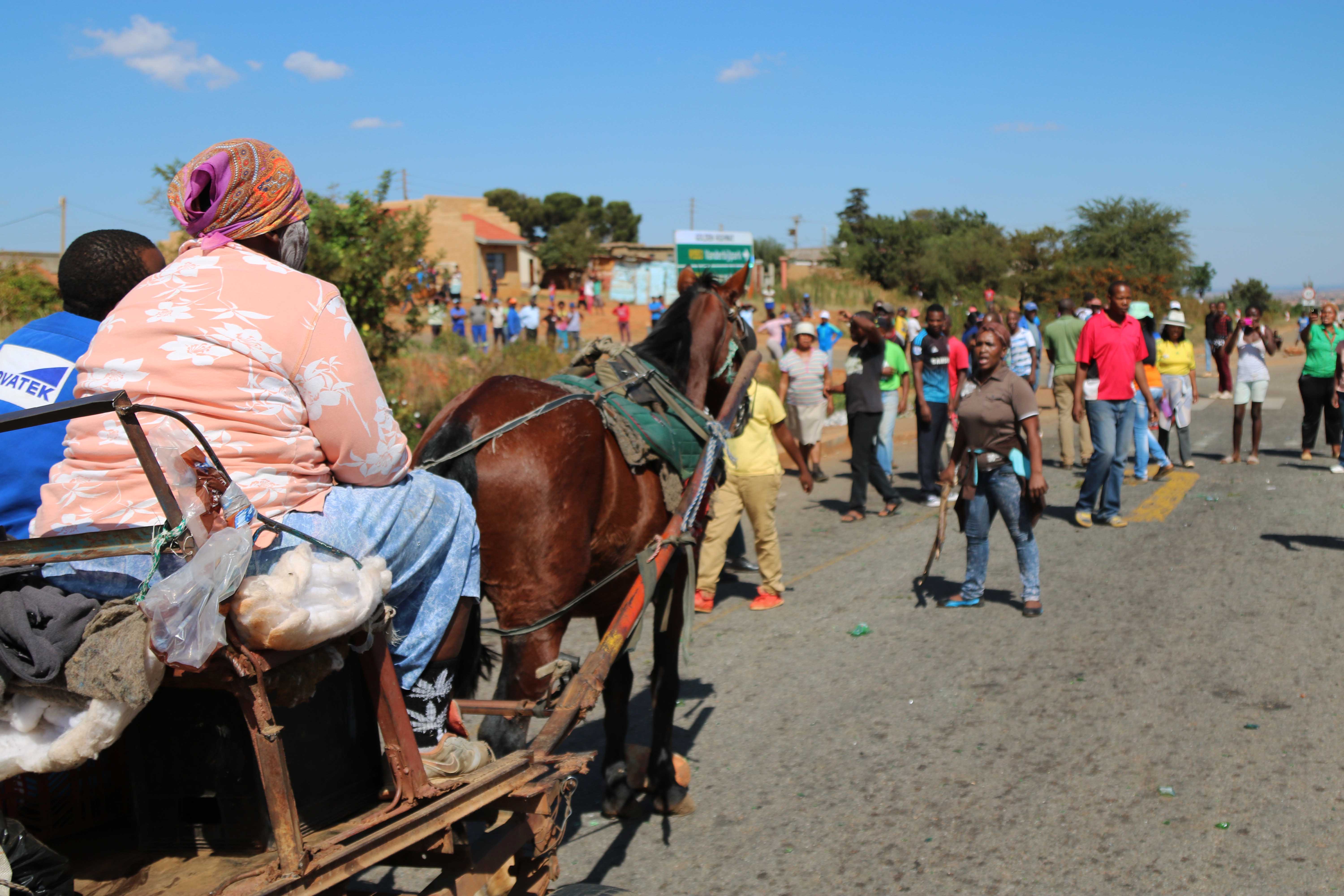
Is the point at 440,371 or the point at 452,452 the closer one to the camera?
the point at 452,452

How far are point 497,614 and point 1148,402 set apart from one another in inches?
338

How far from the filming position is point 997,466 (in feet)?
23.0

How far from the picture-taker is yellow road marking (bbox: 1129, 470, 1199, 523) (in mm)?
9875

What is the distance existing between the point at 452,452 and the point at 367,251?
29.9ft

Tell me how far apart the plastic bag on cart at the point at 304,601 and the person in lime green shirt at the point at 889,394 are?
351 inches

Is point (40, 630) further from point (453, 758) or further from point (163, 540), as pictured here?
point (453, 758)

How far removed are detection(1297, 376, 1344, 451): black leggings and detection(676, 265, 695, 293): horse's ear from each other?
29.7 ft

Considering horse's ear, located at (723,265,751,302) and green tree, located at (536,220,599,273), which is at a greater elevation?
green tree, located at (536,220,599,273)

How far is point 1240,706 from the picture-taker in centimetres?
517

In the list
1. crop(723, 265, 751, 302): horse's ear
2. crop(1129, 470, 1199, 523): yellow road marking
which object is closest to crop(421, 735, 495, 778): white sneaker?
crop(723, 265, 751, 302): horse's ear

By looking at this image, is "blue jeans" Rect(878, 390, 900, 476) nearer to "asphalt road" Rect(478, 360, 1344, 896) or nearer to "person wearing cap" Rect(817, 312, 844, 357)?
"asphalt road" Rect(478, 360, 1344, 896)

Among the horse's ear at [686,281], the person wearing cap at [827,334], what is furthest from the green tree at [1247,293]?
the horse's ear at [686,281]

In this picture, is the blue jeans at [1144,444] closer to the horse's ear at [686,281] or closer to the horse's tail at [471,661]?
the horse's ear at [686,281]

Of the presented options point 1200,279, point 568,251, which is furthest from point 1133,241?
point 568,251
